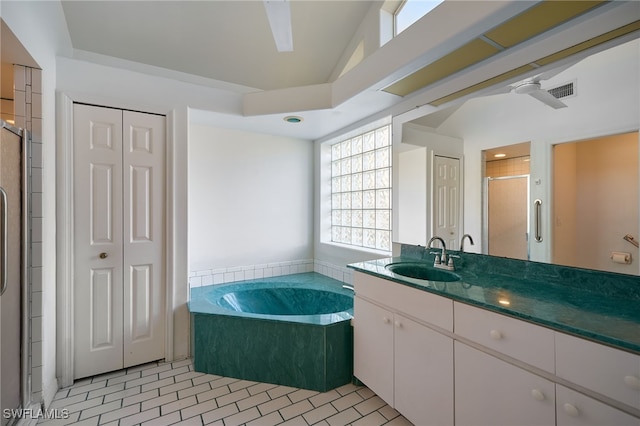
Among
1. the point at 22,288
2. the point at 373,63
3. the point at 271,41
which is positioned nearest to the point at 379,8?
the point at 373,63

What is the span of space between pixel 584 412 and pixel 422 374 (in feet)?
2.25

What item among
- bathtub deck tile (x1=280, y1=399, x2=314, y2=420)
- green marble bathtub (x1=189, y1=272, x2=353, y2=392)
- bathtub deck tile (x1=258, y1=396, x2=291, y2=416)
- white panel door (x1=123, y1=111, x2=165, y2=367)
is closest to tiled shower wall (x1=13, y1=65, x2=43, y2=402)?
white panel door (x1=123, y1=111, x2=165, y2=367)

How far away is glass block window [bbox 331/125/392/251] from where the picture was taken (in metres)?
3.02

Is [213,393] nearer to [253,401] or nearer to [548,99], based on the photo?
[253,401]

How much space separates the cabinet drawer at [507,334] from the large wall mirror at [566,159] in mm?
638

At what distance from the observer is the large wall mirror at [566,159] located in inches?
53.1

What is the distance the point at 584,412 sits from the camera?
993mm

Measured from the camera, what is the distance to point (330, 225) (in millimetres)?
3730

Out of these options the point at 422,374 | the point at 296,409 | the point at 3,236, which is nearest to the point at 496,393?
the point at 422,374

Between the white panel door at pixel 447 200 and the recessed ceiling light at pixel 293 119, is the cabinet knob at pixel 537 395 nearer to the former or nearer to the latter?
the white panel door at pixel 447 200

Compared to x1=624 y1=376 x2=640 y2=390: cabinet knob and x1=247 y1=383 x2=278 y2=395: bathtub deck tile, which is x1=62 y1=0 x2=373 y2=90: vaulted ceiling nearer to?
x1=247 y1=383 x2=278 y2=395: bathtub deck tile

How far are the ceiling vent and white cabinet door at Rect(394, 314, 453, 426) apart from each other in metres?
1.41

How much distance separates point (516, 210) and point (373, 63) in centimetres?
135

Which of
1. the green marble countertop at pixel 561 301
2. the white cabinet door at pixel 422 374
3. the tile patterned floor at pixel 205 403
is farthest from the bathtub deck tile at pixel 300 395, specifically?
the green marble countertop at pixel 561 301
